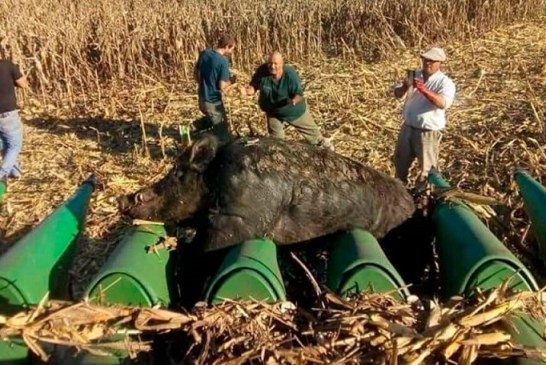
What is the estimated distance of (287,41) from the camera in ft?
50.2

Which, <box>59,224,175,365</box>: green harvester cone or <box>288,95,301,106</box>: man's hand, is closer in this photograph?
<box>59,224,175,365</box>: green harvester cone

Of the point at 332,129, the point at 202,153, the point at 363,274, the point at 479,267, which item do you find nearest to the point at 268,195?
the point at 202,153

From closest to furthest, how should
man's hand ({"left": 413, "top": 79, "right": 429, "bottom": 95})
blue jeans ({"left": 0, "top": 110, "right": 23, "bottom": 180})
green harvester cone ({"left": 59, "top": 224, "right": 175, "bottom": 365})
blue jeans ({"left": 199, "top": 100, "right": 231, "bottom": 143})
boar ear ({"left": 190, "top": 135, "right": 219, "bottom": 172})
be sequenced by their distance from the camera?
green harvester cone ({"left": 59, "top": 224, "right": 175, "bottom": 365}) → boar ear ({"left": 190, "top": 135, "right": 219, "bottom": 172}) → man's hand ({"left": 413, "top": 79, "right": 429, "bottom": 95}) → blue jeans ({"left": 0, "top": 110, "right": 23, "bottom": 180}) → blue jeans ({"left": 199, "top": 100, "right": 231, "bottom": 143})

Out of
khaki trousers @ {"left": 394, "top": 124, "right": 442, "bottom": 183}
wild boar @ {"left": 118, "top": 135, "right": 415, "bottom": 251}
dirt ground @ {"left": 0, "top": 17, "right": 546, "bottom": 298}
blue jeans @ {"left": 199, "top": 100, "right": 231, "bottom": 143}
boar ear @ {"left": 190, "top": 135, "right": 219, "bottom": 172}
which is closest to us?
wild boar @ {"left": 118, "top": 135, "right": 415, "bottom": 251}

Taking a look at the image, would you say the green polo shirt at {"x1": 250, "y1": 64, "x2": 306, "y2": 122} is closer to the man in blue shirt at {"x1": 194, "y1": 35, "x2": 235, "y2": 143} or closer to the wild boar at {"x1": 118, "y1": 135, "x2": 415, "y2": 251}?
the man in blue shirt at {"x1": 194, "y1": 35, "x2": 235, "y2": 143}

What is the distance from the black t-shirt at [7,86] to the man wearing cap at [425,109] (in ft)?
17.1

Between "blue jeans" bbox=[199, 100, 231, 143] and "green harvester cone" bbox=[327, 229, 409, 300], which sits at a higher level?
"green harvester cone" bbox=[327, 229, 409, 300]

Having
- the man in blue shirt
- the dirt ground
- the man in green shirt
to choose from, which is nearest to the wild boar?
the dirt ground

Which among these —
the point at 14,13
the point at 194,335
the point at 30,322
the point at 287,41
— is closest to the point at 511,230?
the point at 194,335

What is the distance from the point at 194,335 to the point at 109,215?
4586 mm

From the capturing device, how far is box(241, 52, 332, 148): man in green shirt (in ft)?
33.2

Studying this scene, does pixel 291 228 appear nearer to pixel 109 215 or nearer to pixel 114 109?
pixel 109 215

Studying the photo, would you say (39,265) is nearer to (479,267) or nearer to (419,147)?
(479,267)

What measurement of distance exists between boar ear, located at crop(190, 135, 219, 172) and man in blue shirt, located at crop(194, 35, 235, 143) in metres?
5.25
